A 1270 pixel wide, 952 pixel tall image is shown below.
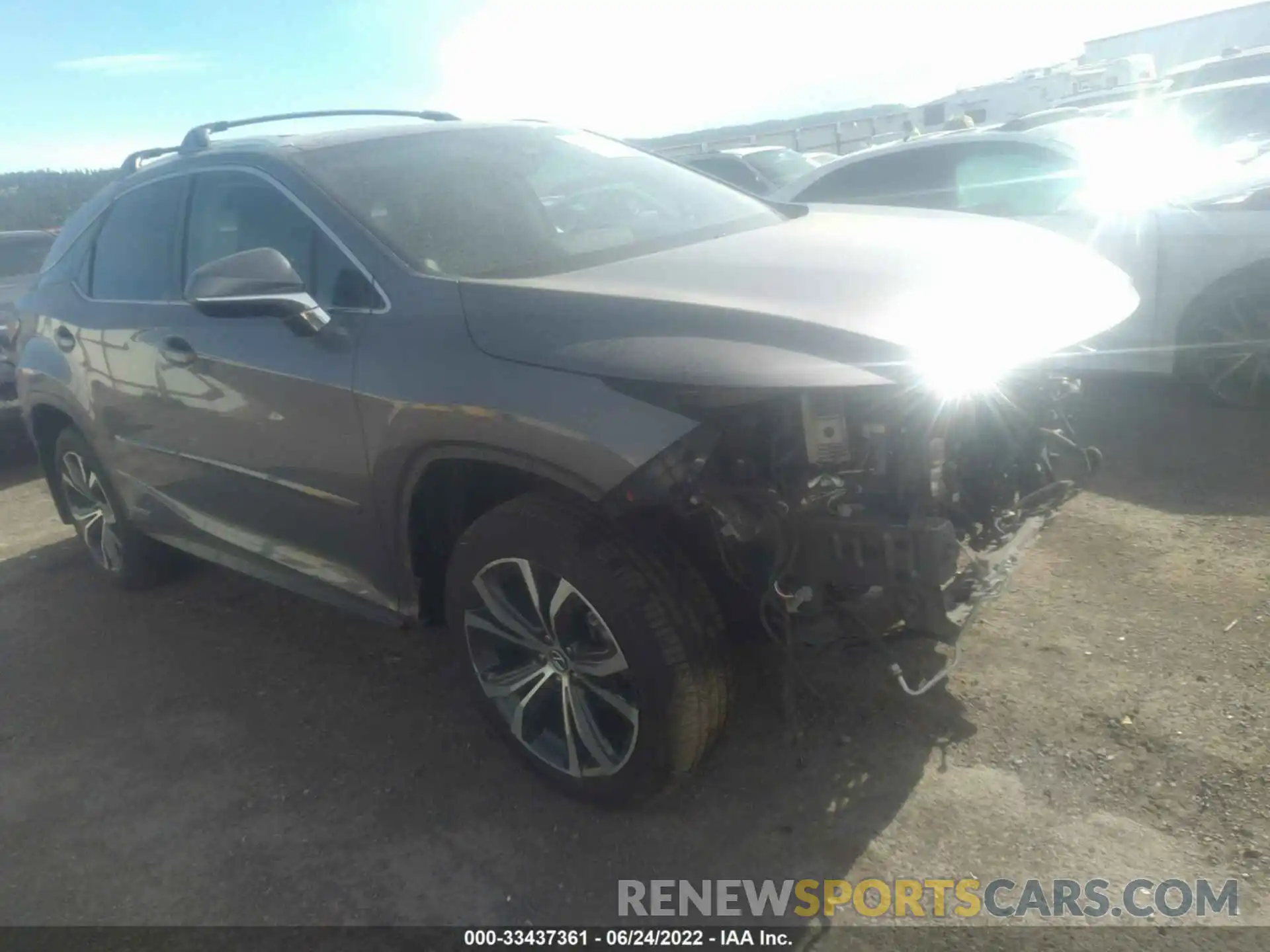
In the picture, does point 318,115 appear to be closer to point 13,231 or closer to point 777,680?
point 777,680

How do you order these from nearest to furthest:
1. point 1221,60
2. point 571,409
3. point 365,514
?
point 571,409
point 365,514
point 1221,60

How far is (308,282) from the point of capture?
327 cm

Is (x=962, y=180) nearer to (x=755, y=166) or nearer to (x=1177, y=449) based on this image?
(x=1177, y=449)

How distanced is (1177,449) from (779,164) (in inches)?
391

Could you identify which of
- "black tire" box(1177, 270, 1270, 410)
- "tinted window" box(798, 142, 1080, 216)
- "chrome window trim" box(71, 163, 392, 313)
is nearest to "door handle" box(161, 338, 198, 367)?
"chrome window trim" box(71, 163, 392, 313)

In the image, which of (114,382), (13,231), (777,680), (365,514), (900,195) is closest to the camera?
(365,514)

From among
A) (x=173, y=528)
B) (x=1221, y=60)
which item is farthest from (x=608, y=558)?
(x=1221, y=60)

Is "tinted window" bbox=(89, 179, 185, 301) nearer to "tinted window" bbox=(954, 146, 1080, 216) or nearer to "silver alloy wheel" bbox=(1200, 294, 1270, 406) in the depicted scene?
"tinted window" bbox=(954, 146, 1080, 216)

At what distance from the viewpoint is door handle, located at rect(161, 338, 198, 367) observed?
3.67m

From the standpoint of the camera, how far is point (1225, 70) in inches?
480

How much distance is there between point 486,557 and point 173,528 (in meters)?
2.02

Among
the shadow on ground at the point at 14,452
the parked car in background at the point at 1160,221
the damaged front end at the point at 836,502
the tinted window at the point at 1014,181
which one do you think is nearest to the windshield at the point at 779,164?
the tinted window at the point at 1014,181

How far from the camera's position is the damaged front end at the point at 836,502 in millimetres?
2430

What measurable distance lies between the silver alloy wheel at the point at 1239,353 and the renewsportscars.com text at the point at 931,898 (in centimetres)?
358
